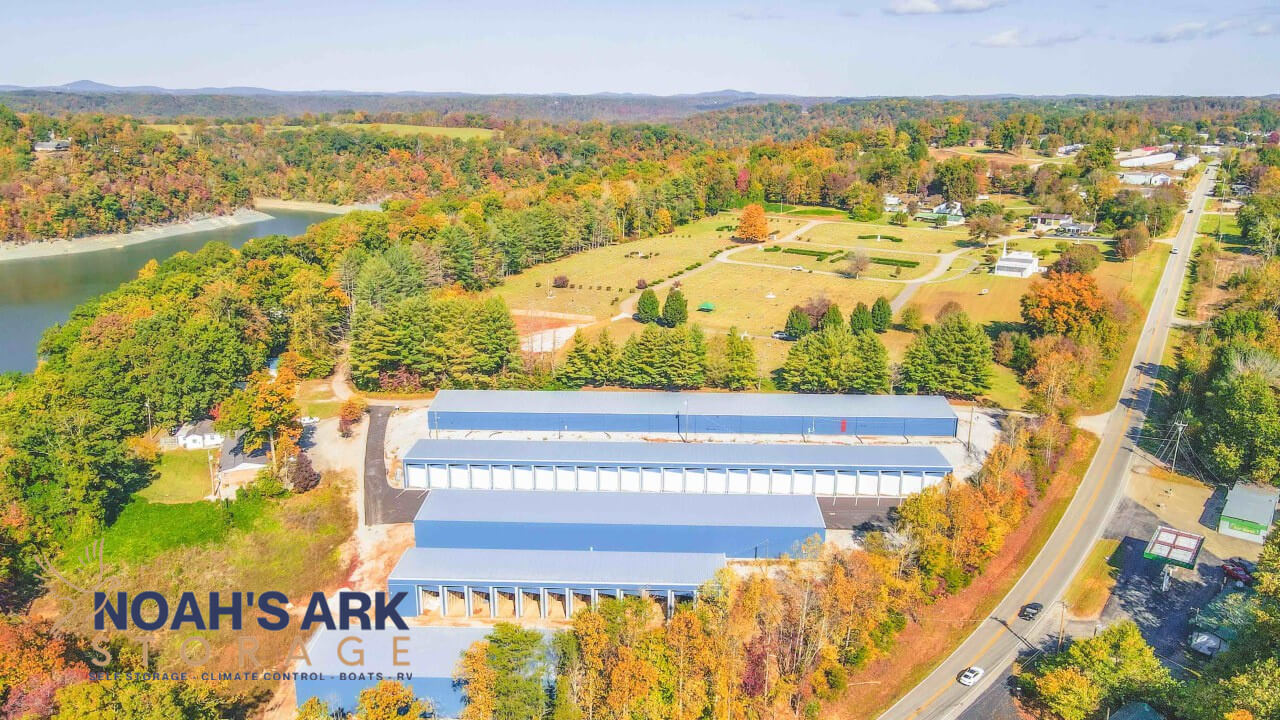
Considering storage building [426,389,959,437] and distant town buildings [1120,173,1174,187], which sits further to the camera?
distant town buildings [1120,173,1174,187]

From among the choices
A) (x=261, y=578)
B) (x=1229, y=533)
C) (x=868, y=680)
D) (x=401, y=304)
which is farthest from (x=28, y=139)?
(x=1229, y=533)

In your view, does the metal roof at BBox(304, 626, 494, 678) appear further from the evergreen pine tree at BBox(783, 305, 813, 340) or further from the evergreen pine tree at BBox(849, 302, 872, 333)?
the evergreen pine tree at BBox(849, 302, 872, 333)

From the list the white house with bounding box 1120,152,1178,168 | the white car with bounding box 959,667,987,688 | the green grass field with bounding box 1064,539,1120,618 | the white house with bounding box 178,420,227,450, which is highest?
the white house with bounding box 1120,152,1178,168

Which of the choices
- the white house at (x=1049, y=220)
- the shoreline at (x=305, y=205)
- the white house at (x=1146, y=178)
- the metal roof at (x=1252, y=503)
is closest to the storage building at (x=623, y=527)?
the metal roof at (x=1252, y=503)

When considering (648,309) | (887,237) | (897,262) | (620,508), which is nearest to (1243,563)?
(620,508)

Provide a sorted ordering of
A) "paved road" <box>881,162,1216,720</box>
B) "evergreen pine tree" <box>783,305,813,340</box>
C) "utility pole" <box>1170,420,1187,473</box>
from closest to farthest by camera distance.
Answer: "paved road" <box>881,162,1216,720</box> < "utility pole" <box>1170,420,1187,473</box> < "evergreen pine tree" <box>783,305,813,340</box>

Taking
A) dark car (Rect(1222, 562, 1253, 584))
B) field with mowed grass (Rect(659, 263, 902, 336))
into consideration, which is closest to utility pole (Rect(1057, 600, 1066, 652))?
dark car (Rect(1222, 562, 1253, 584))
